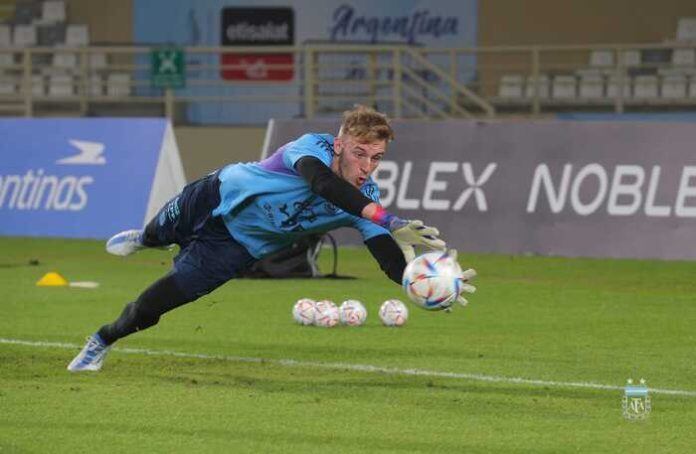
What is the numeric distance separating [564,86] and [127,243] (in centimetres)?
2079

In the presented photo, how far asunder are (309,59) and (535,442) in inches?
756

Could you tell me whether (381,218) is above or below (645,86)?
above

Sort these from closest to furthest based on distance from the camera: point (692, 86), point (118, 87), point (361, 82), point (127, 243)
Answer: point (127, 243), point (361, 82), point (692, 86), point (118, 87)

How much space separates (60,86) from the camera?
1374 inches

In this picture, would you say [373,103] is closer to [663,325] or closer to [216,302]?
[216,302]

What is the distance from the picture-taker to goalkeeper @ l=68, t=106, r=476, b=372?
34.4 ft

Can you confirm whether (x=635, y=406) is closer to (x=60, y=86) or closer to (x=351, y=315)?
(x=351, y=315)

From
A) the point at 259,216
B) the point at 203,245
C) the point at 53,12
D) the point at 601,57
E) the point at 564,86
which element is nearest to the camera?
the point at 259,216

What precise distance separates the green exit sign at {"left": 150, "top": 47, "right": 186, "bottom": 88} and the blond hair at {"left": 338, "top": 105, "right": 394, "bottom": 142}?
18.4 m

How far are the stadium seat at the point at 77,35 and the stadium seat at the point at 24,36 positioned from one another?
0.74 m

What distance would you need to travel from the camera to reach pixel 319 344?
13.1m

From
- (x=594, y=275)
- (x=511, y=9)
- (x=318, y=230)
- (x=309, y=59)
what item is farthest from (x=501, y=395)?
Answer: (x=511, y=9)

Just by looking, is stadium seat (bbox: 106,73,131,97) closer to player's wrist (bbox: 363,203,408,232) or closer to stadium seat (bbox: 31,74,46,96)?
stadium seat (bbox: 31,74,46,96)

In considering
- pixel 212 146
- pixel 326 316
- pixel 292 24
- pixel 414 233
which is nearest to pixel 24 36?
pixel 292 24
